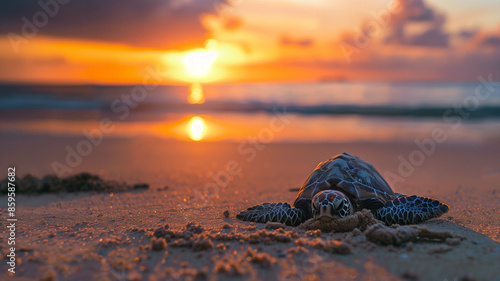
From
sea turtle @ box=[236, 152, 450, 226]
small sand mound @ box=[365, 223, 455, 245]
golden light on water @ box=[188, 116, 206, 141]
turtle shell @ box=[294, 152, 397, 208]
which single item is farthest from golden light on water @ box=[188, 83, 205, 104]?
small sand mound @ box=[365, 223, 455, 245]

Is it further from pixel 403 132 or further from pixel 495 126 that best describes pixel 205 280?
pixel 495 126

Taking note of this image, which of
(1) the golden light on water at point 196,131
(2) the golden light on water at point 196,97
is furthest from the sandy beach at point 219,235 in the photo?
(2) the golden light on water at point 196,97

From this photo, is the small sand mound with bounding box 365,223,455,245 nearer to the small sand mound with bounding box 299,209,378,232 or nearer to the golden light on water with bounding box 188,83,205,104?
the small sand mound with bounding box 299,209,378,232

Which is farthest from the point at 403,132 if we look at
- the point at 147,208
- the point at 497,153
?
the point at 147,208
